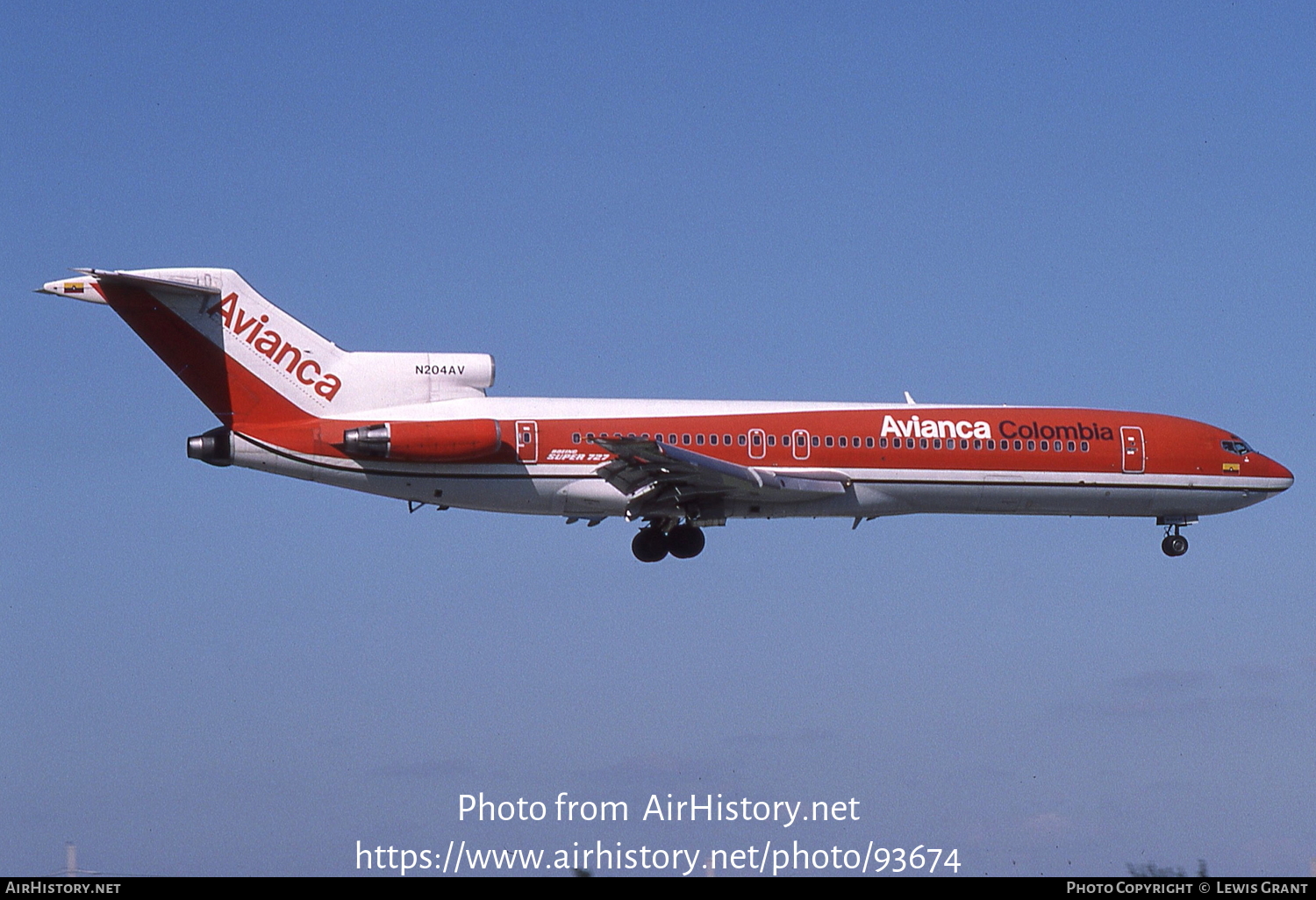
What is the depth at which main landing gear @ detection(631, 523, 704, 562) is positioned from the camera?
35.7 m

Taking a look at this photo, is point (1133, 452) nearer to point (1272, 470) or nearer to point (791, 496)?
point (1272, 470)

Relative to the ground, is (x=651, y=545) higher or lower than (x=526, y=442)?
lower

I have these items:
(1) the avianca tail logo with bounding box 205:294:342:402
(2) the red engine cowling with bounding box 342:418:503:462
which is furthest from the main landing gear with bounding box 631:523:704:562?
(1) the avianca tail logo with bounding box 205:294:342:402

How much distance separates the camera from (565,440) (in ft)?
113

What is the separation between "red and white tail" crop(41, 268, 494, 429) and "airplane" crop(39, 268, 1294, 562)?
38mm

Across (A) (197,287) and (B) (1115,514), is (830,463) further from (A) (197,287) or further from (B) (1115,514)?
(A) (197,287)

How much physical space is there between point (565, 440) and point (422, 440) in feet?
9.87

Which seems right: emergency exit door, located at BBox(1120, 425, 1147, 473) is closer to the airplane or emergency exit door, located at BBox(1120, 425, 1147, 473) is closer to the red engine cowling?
the airplane

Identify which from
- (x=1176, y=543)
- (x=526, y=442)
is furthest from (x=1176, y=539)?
(x=526, y=442)

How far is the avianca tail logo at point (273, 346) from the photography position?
34.3m

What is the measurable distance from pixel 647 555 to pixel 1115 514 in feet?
37.1

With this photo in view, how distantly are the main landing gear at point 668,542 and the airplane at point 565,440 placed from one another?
0.04m
